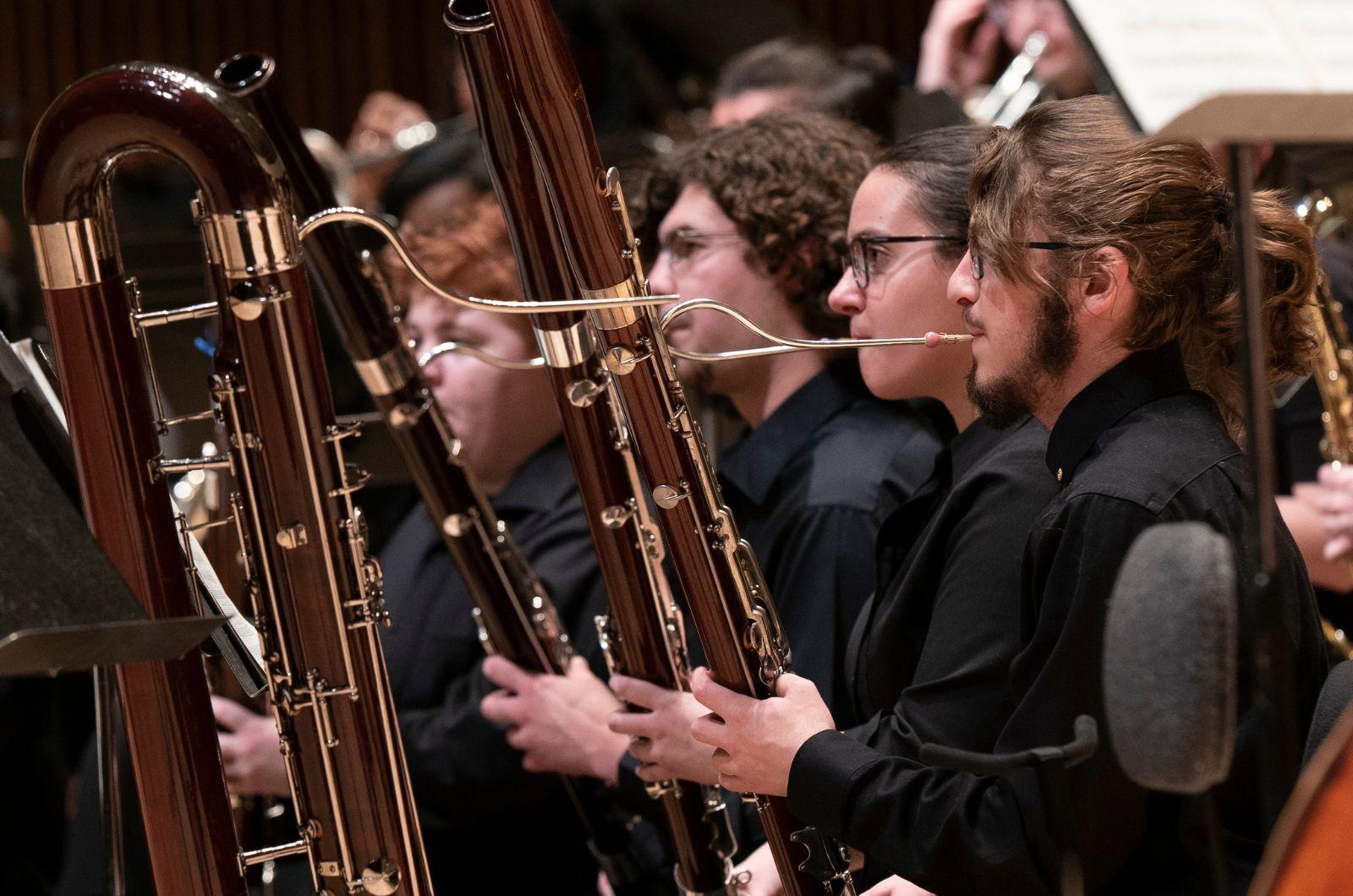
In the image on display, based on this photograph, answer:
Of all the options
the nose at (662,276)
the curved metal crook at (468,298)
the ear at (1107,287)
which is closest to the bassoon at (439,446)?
the curved metal crook at (468,298)

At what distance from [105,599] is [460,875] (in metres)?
1.31

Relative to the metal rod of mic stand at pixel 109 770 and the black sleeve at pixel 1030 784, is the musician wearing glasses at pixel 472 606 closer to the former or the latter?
the metal rod of mic stand at pixel 109 770

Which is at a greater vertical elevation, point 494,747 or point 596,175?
point 596,175

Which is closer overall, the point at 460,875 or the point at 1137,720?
the point at 1137,720

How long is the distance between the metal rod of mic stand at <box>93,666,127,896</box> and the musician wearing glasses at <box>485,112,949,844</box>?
57 cm

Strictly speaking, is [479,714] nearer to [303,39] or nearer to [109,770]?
[109,770]

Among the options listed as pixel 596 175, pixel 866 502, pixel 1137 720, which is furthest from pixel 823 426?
pixel 1137 720

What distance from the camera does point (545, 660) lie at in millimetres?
2020

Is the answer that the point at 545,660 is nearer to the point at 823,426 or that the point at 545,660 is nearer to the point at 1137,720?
the point at 823,426

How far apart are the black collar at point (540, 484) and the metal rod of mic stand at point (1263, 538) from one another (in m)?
1.50

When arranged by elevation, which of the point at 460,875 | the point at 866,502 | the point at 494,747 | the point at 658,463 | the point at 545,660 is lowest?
the point at 460,875

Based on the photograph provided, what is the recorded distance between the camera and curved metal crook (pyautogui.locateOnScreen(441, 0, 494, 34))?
1.38 metres

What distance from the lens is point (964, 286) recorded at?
136cm

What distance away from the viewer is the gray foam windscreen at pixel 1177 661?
908 millimetres
